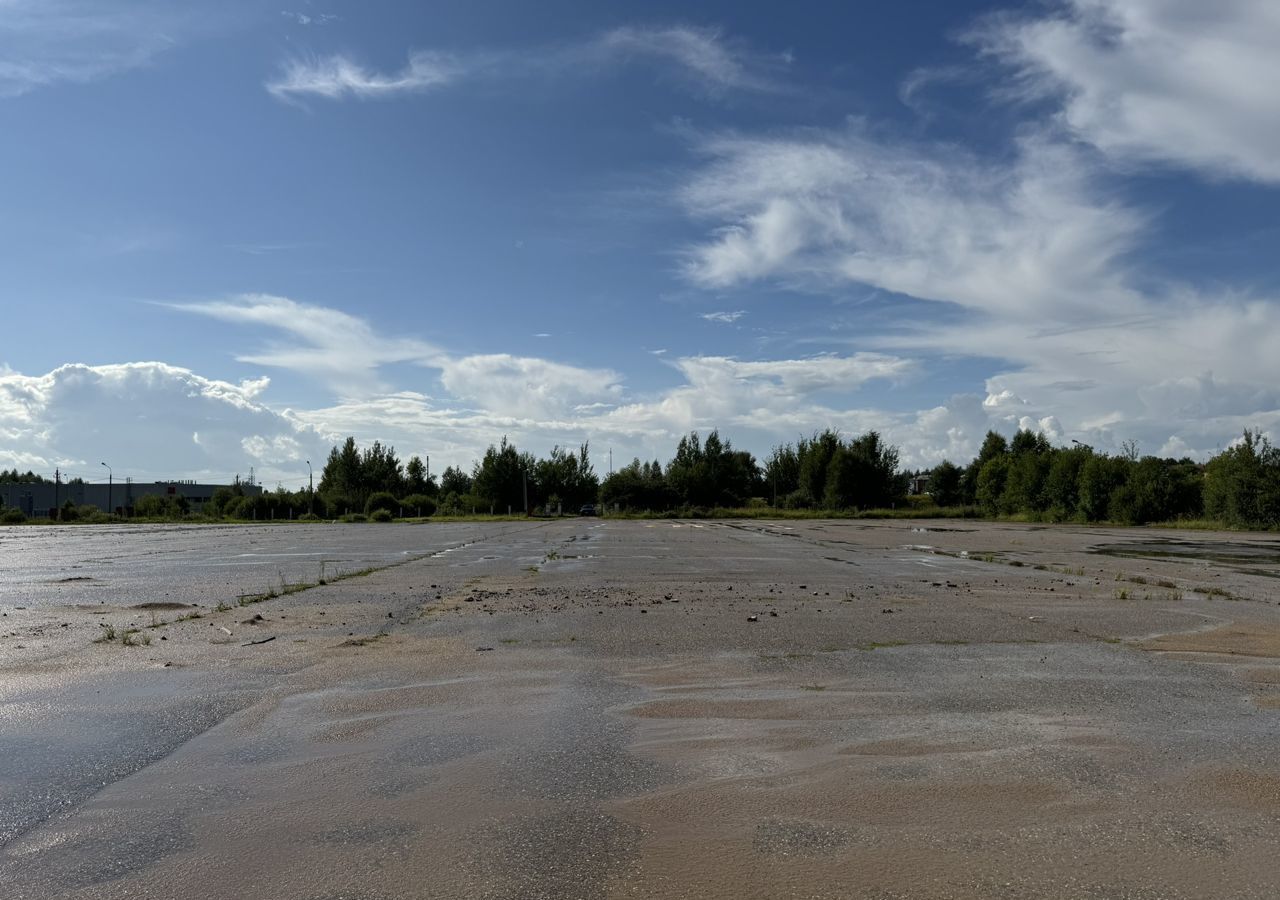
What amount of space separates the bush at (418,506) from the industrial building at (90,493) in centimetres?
3689

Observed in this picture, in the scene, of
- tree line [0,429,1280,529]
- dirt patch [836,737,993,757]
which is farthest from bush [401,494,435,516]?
dirt patch [836,737,993,757]

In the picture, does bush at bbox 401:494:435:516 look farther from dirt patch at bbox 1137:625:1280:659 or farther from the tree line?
dirt patch at bbox 1137:625:1280:659

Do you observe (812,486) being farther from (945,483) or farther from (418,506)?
(418,506)

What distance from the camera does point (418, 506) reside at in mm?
94875

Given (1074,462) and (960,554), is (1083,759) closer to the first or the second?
(960,554)

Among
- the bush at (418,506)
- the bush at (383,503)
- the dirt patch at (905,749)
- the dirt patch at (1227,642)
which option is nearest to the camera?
the dirt patch at (905,749)

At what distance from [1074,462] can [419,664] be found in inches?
2560

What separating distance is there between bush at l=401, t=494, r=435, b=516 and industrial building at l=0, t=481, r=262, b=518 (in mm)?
36893

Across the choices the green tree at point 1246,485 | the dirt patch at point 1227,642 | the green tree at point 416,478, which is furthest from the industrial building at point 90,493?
the dirt patch at point 1227,642

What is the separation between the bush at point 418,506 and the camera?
94.8 m

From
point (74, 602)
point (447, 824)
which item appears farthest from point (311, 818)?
point (74, 602)

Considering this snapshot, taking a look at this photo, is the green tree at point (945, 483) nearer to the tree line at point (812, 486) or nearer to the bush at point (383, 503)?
the tree line at point (812, 486)

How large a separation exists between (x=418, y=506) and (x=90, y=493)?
8670 centimetres

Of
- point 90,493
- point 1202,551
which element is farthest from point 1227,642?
point 90,493
